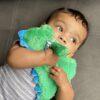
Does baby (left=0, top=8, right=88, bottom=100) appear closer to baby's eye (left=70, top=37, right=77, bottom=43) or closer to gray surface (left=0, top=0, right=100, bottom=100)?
baby's eye (left=70, top=37, right=77, bottom=43)

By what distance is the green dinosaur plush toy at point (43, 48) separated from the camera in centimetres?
109

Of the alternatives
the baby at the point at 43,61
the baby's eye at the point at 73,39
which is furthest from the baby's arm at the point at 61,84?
the baby's eye at the point at 73,39

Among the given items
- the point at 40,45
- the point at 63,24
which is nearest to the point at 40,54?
the point at 40,45

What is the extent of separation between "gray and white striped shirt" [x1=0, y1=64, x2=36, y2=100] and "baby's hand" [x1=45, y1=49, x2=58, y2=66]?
78 millimetres

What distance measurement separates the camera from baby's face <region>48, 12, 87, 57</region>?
1.13 m

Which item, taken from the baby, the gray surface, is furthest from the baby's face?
the gray surface

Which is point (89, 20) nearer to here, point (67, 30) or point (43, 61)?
point (67, 30)

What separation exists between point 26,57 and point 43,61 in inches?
2.3

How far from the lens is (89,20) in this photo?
1.31 m

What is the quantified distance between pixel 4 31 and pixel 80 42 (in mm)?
336

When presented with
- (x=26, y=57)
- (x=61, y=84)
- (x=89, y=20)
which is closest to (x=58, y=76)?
(x=61, y=84)

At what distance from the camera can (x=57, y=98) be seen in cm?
115

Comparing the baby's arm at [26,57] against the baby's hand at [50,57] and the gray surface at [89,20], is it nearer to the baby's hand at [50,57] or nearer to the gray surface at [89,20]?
the baby's hand at [50,57]

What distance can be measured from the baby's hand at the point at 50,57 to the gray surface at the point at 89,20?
210mm
